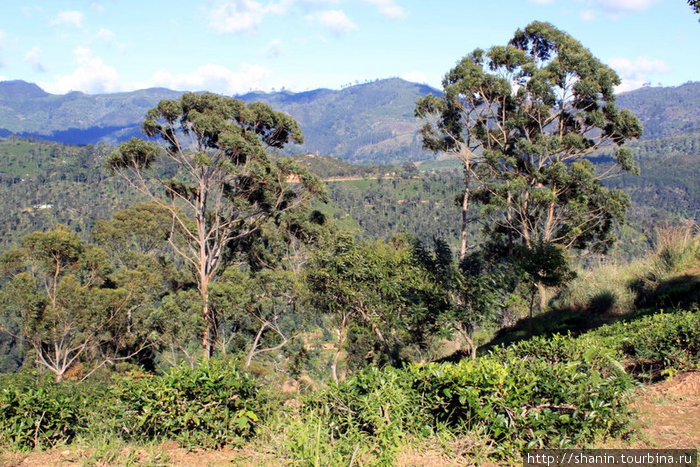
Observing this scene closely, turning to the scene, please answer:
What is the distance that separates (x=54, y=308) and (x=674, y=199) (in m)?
159

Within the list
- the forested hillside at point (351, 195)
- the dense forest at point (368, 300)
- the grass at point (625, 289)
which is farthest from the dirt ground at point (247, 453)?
the forested hillside at point (351, 195)

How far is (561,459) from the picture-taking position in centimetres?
306

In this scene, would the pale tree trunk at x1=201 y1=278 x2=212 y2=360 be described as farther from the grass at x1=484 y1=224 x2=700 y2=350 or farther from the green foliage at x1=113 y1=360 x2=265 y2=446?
the green foliage at x1=113 y1=360 x2=265 y2=446

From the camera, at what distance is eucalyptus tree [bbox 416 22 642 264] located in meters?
14.8

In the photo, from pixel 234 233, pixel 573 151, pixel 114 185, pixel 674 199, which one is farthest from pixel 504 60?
pixel 674 199

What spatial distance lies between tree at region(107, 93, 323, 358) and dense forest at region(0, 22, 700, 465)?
0.11m

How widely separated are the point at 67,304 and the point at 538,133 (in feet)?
54.6

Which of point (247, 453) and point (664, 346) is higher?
point (664, 346)

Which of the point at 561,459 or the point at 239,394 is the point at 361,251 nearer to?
the point at 239,394

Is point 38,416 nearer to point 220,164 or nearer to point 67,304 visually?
point 220,164

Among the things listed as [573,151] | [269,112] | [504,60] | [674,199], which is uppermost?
[504,60]

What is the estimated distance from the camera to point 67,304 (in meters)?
16.6

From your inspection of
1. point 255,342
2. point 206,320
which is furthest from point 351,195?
point 206,320

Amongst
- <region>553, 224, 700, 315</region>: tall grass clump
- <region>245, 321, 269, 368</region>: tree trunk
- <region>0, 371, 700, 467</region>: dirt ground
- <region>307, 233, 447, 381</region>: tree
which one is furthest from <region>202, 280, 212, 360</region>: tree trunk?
<region>0, 371, 700, 467</region>: dirt ground
